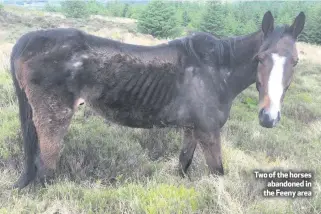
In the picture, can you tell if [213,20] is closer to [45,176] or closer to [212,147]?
[212,147]

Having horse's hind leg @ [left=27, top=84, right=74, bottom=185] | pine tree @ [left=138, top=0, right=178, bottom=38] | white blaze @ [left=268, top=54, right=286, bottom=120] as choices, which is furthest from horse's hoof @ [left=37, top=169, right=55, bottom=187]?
pine tree @ [left=138, top=0, right=178, bottom=38]

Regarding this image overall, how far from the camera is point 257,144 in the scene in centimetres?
554

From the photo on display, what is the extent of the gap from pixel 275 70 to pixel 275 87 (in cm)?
16

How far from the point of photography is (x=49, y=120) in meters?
3.29

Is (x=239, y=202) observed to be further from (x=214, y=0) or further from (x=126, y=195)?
(x=214, y=0)

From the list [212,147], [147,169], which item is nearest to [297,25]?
[212,147]

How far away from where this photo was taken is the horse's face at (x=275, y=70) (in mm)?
3027

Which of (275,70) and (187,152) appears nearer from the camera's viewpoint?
(275,70)

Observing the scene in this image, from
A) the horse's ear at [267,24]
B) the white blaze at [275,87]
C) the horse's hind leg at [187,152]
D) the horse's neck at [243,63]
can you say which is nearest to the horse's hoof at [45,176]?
the horse's hind leg at [187,152]

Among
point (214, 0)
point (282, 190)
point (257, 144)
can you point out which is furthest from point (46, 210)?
point (214, 0)

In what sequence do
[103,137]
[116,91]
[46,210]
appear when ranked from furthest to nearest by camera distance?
[103,137], [116,91], [46,210]

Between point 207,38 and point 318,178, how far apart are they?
207 cm

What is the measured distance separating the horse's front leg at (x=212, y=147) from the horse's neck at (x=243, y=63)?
21.8 inches

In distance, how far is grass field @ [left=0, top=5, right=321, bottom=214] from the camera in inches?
116
